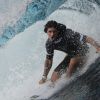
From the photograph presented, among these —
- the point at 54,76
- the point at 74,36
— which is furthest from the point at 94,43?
the point at 54,76

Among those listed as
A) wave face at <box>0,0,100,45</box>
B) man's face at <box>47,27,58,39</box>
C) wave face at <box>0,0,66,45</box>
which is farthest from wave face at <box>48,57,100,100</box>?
wave face at <box>0,0,66,45</box>

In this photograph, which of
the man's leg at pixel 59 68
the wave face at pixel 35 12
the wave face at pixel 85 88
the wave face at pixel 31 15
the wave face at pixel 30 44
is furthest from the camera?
the wave face at pixel 31 15

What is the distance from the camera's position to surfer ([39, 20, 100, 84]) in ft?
12.7

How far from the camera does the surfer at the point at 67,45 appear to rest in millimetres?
3867

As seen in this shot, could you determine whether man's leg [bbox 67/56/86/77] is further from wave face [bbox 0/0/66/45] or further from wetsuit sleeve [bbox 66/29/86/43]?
wave face [bbox 0/0/66/45]

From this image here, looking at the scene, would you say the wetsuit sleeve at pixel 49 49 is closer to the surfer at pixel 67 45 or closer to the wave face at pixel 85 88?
the surfer at pixel 67 45

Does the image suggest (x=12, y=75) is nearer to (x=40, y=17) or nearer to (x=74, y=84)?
(x=40, y=17)

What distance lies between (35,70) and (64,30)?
2.66 feet

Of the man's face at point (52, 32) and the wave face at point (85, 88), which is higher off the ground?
the man's face at point (52, 32)

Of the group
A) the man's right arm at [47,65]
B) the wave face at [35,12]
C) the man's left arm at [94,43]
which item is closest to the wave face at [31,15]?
the wave face at [35,12]

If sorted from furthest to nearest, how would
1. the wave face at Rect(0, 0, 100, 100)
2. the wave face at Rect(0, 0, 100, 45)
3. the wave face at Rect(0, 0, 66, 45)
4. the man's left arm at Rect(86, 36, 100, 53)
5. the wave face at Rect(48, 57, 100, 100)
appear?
1. the wave face at Rect(0, 0, 66, 45)
2. the wave face at Rect(0, 0, 100, 45)
3. the wave face at Rect(0, 0, 100, 100)
4. the man's left arm at Rect(86, 36, 100, 53)
5. the wave face at Rect(48, 57, 100, 100)

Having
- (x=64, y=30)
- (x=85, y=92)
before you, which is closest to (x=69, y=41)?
(x=64, y=30)

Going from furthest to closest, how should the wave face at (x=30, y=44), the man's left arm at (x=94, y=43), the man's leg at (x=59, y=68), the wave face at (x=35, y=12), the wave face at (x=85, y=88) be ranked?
the wave face at (x=35, y=12) < the wave face at (x=30, y=44) < the man's leg at (x=59, y=68) < the man's left arm at (x=94, y=43) < the wave face at (x=85, y=88)

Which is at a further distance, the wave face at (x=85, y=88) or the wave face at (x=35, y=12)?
the wave face at (x=35, y=12)
